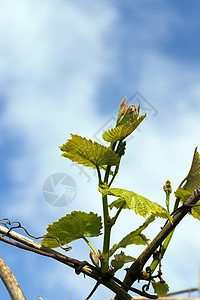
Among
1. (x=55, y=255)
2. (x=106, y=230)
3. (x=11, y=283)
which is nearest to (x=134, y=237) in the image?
(x=106, y=230)

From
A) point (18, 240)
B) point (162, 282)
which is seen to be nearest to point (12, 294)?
point (18, 240)

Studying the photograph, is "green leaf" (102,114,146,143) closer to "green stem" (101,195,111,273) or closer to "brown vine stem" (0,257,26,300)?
"green stem" (101,195,111,273)

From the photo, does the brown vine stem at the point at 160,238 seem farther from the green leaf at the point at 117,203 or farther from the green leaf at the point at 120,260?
the green leaf at the point at 117,203

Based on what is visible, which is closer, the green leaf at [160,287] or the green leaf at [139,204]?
the green leaf at [139,204]

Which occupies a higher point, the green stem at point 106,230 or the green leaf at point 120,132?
the green leaf at point 120,132

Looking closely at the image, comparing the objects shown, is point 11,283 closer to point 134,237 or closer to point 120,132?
point 134,237

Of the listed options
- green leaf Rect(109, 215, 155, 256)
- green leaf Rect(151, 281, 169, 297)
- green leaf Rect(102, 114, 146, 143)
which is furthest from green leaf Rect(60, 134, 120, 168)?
green leaf Rect(151, 281, 169, 297)

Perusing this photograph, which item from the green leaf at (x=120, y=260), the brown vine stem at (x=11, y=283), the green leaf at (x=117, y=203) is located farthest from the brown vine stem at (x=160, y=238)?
the brown vine stem at (x=11, y=283)
